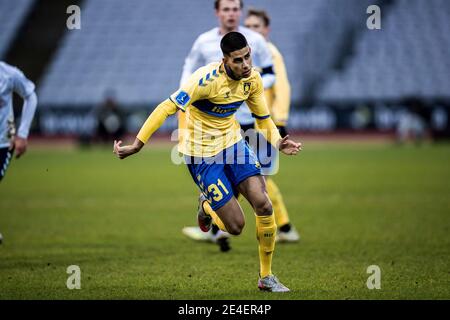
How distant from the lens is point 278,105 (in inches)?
372

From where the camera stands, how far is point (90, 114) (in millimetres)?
30953

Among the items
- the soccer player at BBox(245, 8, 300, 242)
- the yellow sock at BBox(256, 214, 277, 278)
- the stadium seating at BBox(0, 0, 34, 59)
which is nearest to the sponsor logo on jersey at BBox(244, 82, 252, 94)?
the yellow sock at BBox(256, 214, 277, 278)

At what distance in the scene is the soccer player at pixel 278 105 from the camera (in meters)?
9.41

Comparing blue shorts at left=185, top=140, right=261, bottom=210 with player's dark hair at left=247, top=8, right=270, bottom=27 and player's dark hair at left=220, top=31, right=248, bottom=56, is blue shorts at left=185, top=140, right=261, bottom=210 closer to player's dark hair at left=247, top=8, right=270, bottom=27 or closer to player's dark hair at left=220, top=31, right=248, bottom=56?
player's dark hair at left=220, top=31, right=248, bottom=56

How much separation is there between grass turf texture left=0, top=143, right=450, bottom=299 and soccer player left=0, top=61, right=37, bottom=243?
3.67 ft

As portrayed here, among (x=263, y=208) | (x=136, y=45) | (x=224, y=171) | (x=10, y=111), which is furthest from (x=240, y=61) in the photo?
(x=136, y=45)

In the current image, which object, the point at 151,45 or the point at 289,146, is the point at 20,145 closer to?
the point at 289,146

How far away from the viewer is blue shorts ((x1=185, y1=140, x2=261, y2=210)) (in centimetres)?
681

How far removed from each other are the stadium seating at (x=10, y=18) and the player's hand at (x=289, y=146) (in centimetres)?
2859

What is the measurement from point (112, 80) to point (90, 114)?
292 cm

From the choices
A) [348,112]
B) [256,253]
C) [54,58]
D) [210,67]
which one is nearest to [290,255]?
[256,253]

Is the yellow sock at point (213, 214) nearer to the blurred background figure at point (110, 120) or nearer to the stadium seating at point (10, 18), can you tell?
the blurred background figure at point (110, 120)

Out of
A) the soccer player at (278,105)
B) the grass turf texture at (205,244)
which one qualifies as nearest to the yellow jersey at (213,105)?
the grass turf texture at (205,244)

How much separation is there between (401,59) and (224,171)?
A: 25298 mm
